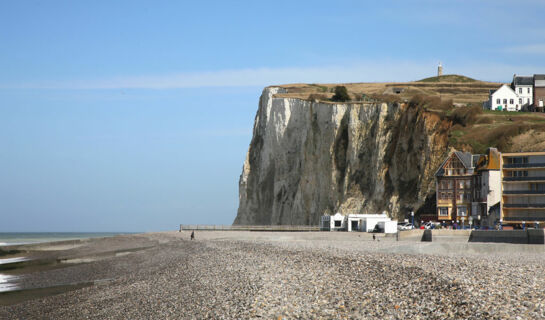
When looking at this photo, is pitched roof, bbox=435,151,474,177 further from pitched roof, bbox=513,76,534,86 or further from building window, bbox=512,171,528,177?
pitched roof, bbox=513,76,534,86

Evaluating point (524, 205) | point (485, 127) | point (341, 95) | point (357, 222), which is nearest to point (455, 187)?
point (524, 205)

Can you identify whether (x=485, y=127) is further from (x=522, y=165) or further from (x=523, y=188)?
(x=523, y=188)

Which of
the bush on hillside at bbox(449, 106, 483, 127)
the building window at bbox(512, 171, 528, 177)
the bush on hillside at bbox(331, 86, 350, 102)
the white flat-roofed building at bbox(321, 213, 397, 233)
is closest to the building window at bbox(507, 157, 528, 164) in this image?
the building window at bbox(512, 171, 528, 177)

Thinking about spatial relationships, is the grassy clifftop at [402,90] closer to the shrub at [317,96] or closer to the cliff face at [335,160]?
the shrub at [317,96]

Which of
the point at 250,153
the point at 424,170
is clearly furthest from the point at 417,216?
the point at 250,153

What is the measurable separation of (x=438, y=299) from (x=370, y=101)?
195ft

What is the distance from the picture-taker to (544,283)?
14102 millimetres

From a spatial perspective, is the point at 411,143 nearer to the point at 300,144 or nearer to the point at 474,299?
the point at 300,144

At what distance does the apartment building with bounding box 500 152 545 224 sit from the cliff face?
10.5 meters

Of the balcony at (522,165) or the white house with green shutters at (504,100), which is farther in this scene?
the white house with green shutters at (504,100)

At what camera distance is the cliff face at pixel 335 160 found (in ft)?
193

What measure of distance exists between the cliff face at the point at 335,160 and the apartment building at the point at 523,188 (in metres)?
10.5

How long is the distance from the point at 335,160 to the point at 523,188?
2575 cm

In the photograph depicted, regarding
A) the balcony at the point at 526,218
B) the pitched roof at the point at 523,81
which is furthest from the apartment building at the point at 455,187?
the pitched roof at the point at 523,81
